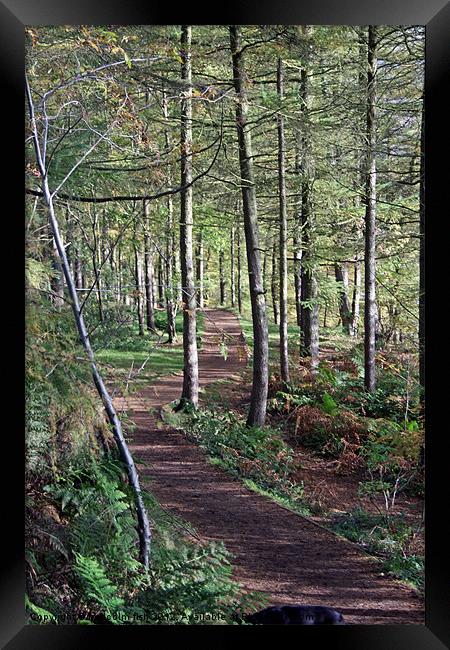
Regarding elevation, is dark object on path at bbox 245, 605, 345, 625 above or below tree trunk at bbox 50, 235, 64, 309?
below

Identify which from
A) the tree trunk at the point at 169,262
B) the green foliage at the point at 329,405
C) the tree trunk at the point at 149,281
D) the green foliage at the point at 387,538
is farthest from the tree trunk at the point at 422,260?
the tree trunk at the point at 149,281

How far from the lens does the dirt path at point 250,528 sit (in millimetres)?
3051

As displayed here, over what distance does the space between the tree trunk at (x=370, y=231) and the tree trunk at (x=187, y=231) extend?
111 centimetres

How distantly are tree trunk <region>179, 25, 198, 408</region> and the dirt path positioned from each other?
7 centimetres

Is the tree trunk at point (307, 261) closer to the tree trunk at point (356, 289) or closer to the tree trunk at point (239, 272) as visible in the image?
the tree trunk at point (356, 289)

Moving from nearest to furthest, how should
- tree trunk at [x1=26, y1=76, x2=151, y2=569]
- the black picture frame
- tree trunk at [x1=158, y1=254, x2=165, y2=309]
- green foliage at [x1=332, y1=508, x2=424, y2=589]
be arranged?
1. the black picture frame
2. tree trunk at [x1=26, y1=76, x2=151, y2=569]
3. green foliage at [x1=332, y1=508, x2=424, y2=589]
4. tree trunk at [x1=158, y1=254, x2=165, y2=309]

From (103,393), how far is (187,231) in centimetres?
124

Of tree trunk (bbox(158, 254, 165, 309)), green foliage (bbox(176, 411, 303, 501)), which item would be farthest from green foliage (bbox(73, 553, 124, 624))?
tree trunk (bbox(158, 254, 165, 309))

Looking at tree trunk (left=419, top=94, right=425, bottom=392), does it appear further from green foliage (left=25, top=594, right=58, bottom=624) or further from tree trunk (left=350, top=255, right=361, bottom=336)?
green foliage (left=25, top=594, right=58, bottom=624)

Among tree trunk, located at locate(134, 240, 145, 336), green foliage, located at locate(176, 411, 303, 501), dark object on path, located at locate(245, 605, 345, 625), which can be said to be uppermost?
tree trunk, located at locate(134, 240, 145, 336)

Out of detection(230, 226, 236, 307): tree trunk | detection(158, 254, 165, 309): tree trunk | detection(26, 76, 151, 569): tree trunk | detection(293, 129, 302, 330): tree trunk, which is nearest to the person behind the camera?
detection(26, 76, 151, 569): tree trunk

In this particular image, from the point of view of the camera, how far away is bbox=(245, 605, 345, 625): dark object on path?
2984 mm

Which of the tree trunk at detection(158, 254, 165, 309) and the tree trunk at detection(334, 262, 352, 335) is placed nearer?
the tree trunk at detection(158, 254, 165, 309)
